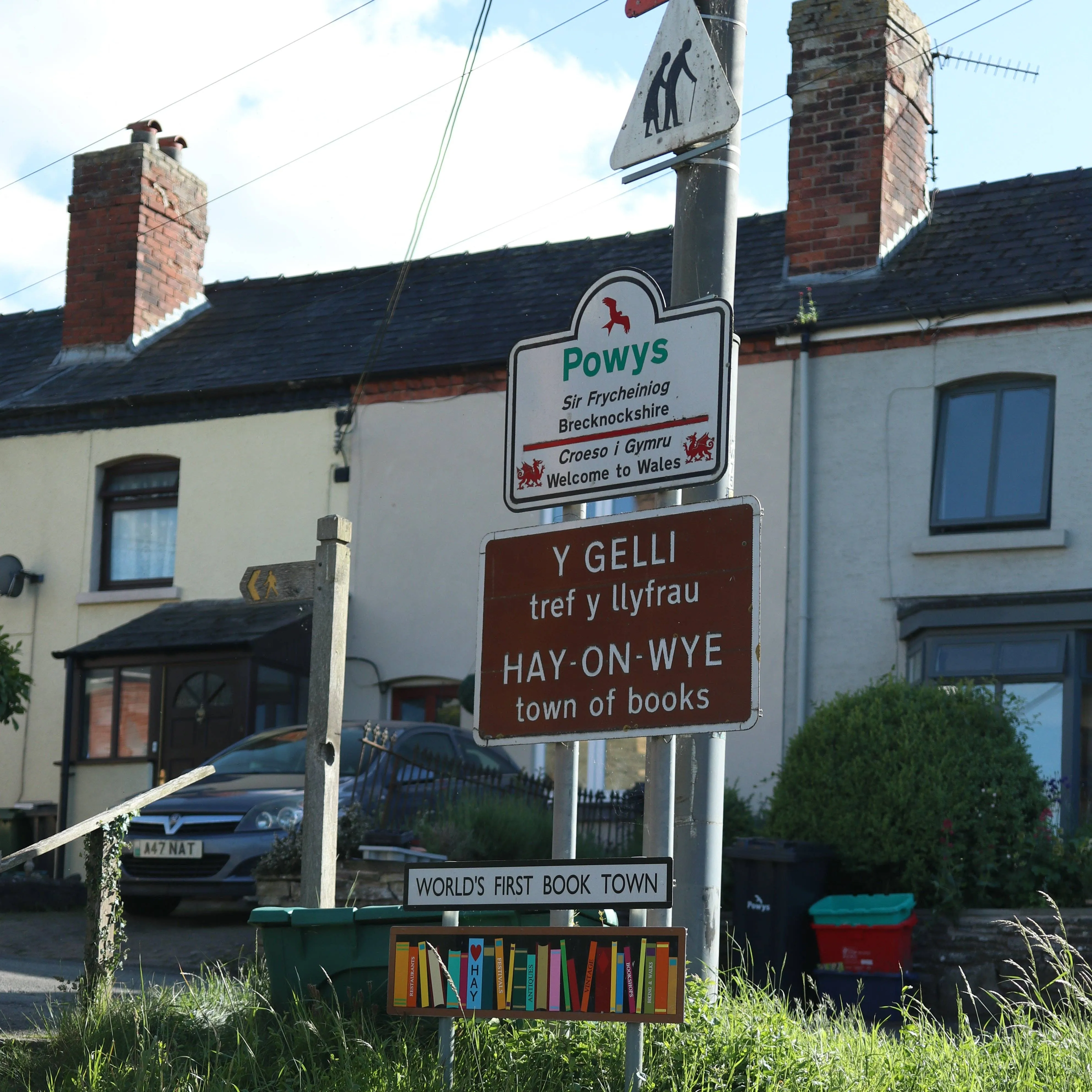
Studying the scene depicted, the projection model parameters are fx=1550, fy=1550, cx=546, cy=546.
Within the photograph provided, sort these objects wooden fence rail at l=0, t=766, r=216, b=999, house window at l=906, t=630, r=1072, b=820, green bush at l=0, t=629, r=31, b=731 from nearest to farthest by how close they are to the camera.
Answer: wooden fence rail at l=0, t=766, r=216, b=999 → house window at l=906, t=630, r=1072, b=820 → green bush at l=0, t=629, r=31, b=731

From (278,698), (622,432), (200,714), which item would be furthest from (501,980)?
(200,714)

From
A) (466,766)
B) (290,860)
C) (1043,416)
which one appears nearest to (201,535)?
(466,766)

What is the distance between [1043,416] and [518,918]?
9991 mm

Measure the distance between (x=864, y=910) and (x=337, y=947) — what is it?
5.00 m

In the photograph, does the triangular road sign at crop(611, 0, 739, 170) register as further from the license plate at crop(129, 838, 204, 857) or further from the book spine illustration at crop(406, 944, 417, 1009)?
the license plate at crop(129, 838, 204, 857)

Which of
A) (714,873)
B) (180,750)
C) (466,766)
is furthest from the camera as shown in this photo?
(180,750)

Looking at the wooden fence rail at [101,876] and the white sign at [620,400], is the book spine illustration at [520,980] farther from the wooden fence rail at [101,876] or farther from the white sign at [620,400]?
the wooden fence rail at [101,876]

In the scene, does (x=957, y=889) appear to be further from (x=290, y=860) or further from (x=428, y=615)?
(x=428, y=615)

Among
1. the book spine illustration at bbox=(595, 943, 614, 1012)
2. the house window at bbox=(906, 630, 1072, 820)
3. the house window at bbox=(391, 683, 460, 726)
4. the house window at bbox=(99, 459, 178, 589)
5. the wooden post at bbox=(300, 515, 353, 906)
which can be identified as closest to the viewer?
the book spine illustration at bbox=(595, 943, 614, 1012)

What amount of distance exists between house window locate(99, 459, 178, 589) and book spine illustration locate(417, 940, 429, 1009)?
45.9ft

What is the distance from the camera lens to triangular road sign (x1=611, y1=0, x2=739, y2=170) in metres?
5.52

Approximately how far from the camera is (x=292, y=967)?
20.6ft

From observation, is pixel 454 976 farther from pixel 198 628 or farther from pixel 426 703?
pixel 198 628

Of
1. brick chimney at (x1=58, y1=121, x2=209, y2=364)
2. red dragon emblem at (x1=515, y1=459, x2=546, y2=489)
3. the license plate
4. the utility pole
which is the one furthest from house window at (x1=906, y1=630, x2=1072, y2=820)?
brick chimney at (x1=58, y1=121, x2=209, y2=364)
